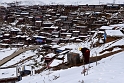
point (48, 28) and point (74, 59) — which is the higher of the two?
point (74, 59)

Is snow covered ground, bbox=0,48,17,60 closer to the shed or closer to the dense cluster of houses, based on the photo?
the dense cluster of houses

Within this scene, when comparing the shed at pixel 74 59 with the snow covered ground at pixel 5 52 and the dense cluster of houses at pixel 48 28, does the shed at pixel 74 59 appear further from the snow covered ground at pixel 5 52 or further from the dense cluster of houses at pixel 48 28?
the dense cluster of houses at pixel 48 28

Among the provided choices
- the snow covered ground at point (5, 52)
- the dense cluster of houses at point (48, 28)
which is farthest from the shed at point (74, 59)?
the dense cluster of houses at point (48, 28)

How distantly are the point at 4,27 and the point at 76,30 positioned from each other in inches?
450

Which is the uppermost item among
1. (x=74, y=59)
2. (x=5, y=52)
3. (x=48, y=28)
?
(x=74, y=59)

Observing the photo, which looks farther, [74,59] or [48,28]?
[48,28]

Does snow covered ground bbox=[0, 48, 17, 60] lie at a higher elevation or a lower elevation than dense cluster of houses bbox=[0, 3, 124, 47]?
lower

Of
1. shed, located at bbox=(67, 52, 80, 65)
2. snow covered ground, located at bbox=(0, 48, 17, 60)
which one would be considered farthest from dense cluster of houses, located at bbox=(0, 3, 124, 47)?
shed, located at bbox=(67, 52, 80, 65)

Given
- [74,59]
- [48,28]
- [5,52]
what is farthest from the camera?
[48,28]

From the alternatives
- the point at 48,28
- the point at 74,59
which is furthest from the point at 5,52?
the point at 74,59

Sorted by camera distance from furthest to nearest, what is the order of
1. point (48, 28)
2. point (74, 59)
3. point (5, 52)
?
point (48, 28) → point (5, 52) → point (74, 59)

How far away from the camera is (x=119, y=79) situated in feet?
10.8

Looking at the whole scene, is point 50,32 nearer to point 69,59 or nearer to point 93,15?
point 93,15

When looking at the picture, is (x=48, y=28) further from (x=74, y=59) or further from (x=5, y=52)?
(x=74, y=59)
